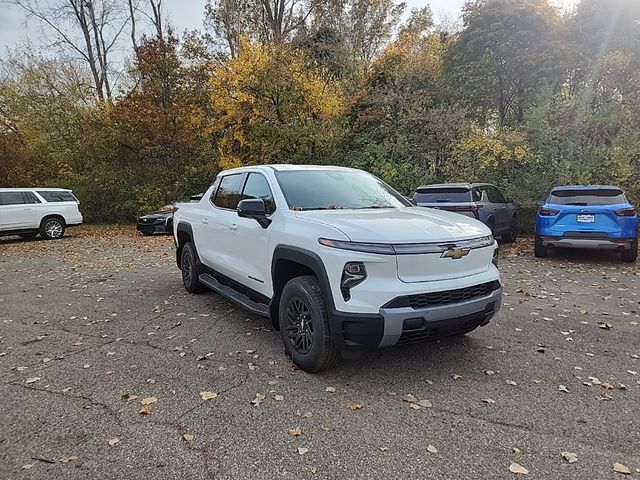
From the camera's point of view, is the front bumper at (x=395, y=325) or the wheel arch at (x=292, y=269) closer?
the front bumper at (x=395, y=325)

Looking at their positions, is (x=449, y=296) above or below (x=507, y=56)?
below

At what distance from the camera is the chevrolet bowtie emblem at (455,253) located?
326 cm

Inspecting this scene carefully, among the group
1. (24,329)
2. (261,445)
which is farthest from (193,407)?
(24,329)

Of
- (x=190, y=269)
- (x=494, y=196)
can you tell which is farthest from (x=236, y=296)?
(x=494, y=196)

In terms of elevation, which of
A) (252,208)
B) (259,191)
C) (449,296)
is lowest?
(449,296)

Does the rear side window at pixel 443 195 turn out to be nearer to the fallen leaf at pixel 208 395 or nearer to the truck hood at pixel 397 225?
the truck hood at pixel 397 225

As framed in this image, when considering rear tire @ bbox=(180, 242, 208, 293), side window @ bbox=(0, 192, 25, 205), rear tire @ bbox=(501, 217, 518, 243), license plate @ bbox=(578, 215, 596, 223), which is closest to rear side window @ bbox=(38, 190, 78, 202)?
side window @ bbox=(0, 192, 25, 205)

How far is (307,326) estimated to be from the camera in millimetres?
3496

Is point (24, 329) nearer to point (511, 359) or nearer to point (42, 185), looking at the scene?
point (511, 359)

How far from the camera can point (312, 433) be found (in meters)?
2.74

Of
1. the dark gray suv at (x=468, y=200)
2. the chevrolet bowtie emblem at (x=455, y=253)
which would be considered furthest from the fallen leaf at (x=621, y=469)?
the dark gray suv at (x=468, y=200)

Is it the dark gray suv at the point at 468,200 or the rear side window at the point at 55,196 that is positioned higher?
the rear side window at the point at 55,196

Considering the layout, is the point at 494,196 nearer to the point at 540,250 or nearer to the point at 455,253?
the point at 540,250

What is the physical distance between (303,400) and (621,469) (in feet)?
6.32
